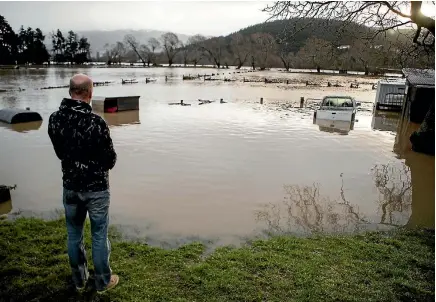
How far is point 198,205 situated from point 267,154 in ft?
19.0

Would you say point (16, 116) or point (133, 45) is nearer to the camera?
point (16, 116)

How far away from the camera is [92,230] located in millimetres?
3881

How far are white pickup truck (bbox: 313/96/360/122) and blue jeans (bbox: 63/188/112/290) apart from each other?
61.4 feet

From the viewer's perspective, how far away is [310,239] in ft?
20.7

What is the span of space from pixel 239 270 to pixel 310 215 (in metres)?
3.50

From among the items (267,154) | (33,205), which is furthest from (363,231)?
(33,205)

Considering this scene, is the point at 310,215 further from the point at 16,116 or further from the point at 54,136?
the point at 16,116

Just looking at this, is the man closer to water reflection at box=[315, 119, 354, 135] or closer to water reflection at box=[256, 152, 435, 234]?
water reflection at box=[256, 152, 435, 234]

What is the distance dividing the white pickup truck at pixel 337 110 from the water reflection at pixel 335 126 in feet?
0.66

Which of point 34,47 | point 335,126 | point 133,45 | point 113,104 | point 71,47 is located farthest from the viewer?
point 133,45

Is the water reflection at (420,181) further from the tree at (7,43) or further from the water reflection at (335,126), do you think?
the tree at (7,43)

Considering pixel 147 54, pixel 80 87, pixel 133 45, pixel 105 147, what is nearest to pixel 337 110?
pixel 105 147

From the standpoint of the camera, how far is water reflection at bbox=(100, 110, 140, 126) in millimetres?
19969

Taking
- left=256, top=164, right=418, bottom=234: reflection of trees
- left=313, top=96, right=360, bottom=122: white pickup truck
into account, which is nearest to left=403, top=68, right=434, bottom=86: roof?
left=313, top=96, right=360, bottom=122: white pickup truck
